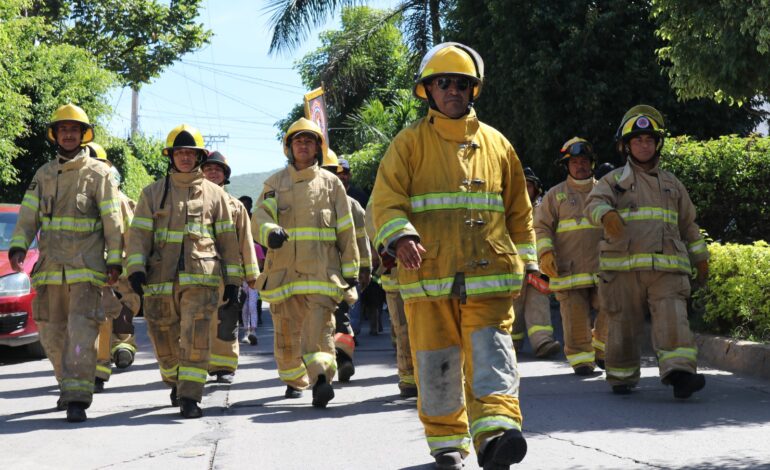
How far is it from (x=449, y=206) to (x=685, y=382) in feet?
10.5

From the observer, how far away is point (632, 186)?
8.67 m

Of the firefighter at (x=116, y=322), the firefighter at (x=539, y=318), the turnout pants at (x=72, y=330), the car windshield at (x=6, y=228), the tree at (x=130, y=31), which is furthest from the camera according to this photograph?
the tree at (x=130, y=31)

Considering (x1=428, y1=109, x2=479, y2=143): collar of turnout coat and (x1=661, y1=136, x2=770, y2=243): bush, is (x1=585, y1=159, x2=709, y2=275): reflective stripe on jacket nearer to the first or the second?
(x1=428, y1=109, x2=479, y2=143): collar of turnout coat

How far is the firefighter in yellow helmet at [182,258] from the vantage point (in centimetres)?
838

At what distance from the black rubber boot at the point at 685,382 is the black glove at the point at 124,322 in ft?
15.7

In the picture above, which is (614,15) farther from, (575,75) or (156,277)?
(156,277)

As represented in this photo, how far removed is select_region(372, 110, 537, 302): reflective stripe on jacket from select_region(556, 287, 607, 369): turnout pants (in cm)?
419

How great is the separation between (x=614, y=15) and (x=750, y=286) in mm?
7149

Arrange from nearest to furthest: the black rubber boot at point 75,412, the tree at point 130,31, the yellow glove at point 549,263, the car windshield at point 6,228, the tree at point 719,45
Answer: the black rubber boot at point 75,412, the tree at point 719,45, the yellow glove at point 549,263, the car windshield at point 6,228, the tree at point 130,31

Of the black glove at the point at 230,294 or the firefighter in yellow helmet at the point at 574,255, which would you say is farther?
the firefighter in yellow helmet at the point at 574,255

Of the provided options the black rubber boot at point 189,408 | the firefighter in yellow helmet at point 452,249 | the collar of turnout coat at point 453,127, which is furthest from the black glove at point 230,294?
the collar of turnout coat at point 453,127

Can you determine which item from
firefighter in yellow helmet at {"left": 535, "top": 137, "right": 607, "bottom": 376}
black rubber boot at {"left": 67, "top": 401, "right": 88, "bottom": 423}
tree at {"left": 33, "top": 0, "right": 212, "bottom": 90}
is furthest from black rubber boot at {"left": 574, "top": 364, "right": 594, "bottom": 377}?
tree at {"left": 33, "top": 0, "right": 212, "bottom": 90}

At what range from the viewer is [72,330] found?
8258mm

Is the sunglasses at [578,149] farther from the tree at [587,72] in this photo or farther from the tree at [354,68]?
the tree at [354,68]
